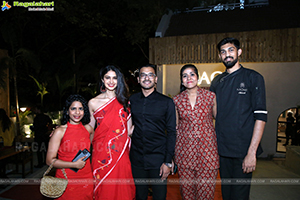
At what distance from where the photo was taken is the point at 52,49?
50.5 ft

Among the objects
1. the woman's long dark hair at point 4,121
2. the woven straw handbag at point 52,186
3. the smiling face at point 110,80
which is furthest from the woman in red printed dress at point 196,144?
the woman's long dark hair at point 4,121

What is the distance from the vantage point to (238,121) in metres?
2.56

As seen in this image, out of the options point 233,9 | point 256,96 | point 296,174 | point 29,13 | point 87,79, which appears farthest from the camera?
point 87,79

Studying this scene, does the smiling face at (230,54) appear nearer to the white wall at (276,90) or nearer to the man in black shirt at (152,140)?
the man in black shirt at (152,140)

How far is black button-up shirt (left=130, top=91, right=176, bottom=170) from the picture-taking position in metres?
2.65

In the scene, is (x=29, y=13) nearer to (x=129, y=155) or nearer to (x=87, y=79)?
(x=87, y=79)

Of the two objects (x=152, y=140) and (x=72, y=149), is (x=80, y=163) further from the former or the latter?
(x=152, y=140)

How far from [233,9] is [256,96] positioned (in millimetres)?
8825

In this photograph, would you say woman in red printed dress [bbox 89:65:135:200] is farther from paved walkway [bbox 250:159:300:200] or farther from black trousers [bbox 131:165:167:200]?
paved walkway [bbox 250:159:300:200]

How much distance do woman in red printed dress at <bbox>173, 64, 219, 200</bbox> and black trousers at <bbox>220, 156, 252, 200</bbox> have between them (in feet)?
0.38

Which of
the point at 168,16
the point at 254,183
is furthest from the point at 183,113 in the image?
the point at 168,16

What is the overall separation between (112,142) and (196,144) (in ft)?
3.51

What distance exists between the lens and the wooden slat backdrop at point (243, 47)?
698 centimetres

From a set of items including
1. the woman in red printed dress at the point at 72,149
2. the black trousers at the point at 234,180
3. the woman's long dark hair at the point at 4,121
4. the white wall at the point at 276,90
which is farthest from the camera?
the white wall at the point at 276,90
